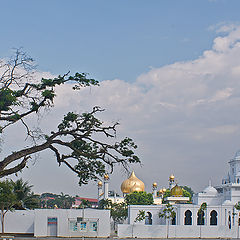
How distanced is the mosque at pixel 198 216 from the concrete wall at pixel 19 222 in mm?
9290

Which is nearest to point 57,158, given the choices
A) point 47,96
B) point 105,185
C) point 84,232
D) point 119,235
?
point 47,96

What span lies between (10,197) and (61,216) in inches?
203

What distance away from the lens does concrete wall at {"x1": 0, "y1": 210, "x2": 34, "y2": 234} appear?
45.9 m

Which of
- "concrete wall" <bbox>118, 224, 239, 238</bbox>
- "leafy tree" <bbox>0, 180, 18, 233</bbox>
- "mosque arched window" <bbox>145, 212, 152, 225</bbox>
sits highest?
"leafy tree" <bbox>0, 180, 18, 233</bbox>

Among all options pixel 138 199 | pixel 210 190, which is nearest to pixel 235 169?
pixel 210 190

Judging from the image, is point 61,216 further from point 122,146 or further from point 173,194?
point 173,194

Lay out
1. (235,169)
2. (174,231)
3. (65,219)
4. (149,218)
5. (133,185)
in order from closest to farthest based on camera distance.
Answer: (65,219)
(174,231)
(149,218)
(235,169)
(133,185)

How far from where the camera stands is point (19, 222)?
4616 cm

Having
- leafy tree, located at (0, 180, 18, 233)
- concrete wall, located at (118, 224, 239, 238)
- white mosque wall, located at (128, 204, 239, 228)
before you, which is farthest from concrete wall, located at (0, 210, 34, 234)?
white mosque wall, located at (128, 204, 239, 228)

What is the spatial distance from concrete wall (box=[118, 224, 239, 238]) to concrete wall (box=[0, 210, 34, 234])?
928 centimetres

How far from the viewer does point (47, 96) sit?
2194 cm

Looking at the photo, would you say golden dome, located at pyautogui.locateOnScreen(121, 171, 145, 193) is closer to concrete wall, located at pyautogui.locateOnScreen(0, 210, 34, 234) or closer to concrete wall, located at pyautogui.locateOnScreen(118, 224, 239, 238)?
concrete wall, located at pyautogui.locateOnScreen(118, 224, 239, 238)

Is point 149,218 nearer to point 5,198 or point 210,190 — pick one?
point 210,190

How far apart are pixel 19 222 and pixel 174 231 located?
650 inches
